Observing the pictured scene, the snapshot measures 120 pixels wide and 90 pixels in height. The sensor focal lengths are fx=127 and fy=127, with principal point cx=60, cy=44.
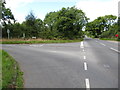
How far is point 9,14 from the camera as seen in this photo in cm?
4238

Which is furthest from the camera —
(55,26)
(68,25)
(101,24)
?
(101,24)

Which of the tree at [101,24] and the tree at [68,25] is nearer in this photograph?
the tree at [68,25]

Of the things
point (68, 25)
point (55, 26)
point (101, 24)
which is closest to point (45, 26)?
point (55, 26)

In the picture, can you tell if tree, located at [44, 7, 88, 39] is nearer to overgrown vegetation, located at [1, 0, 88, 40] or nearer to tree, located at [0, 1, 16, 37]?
overgrown vegetation, located at [1, 0, 88, 40]

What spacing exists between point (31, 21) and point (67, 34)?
11.7 metres

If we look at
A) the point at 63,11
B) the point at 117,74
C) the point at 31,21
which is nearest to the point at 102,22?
the point at 63,11

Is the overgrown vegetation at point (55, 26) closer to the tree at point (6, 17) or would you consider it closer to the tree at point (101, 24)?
the tree at point (6, 17)

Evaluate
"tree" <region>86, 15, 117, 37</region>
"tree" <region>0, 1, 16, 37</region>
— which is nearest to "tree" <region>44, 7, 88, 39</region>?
"tree" <region>0, 1, 16, 37</region>

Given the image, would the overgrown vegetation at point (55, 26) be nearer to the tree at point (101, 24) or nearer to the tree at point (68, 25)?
the tree at point (68, 25)

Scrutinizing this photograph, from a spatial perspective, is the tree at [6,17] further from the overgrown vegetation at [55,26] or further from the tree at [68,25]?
the tree at [68,25]

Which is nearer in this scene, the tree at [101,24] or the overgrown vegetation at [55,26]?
the overgrown vegetation at [55,26]

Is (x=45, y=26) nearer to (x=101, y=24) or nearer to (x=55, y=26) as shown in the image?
(x=55, y=26)

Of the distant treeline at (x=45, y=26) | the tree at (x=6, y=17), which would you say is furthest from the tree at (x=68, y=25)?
the tree at (x=6, y=17)

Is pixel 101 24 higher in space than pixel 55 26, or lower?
higher
